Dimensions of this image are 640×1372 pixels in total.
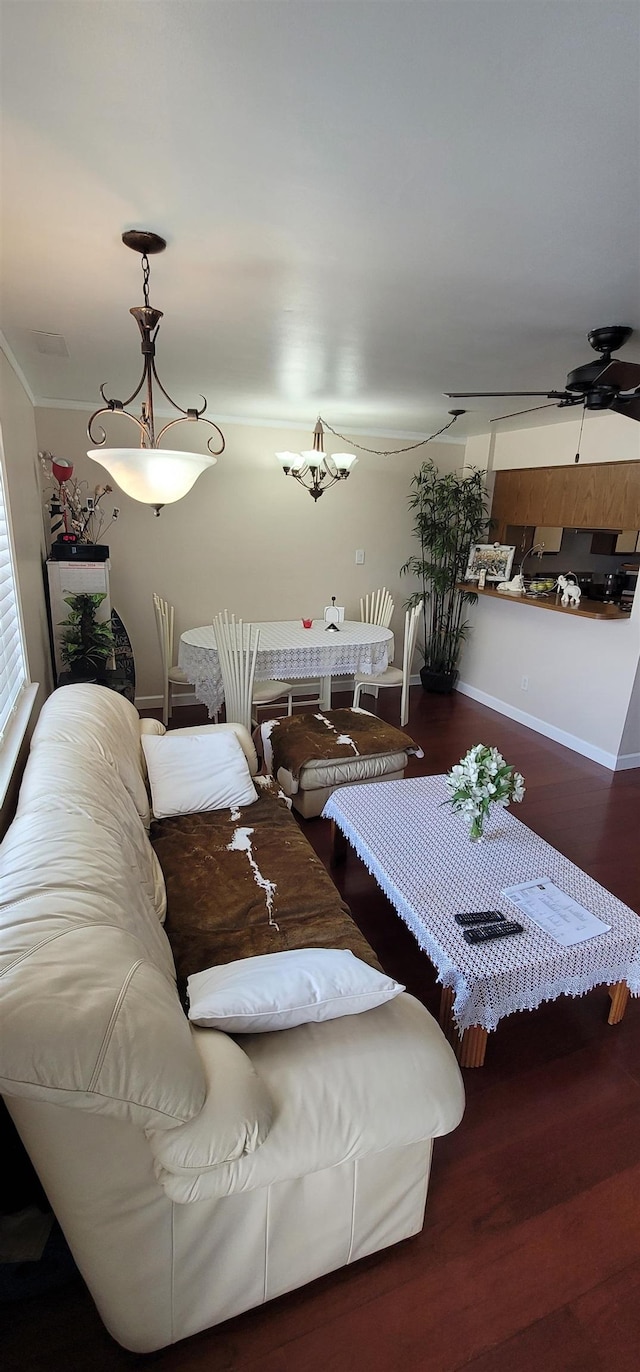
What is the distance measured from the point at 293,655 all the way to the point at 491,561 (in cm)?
207

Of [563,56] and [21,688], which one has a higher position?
[563,56]

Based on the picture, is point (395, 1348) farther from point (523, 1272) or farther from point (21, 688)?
point (21, 688)

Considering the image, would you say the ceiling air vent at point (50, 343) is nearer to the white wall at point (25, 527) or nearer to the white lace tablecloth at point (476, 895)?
the white wall at point (25, 527)

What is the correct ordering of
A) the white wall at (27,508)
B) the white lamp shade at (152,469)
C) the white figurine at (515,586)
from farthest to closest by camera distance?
1. the white figurine at (515,586)
2. the white wall at (27,508)
3. the white lamp shade at (152,469)

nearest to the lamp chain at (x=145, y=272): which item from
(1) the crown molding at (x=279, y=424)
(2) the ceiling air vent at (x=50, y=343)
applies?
(2) the ceiling air vent at (x=50, y=343)

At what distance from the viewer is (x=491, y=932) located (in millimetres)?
1683

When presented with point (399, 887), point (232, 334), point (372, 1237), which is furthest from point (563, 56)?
point (372, 1237)

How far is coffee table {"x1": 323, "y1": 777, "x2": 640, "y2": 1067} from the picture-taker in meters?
1.59

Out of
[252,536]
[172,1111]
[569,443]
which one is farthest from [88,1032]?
[569,443]

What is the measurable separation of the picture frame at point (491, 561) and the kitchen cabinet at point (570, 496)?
0.78ft

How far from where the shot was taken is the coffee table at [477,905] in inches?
62.8

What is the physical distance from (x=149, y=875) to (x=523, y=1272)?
4.30 ft

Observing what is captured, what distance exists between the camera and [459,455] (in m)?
5.10

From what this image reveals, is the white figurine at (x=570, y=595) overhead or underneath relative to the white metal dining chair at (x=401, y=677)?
overhead
